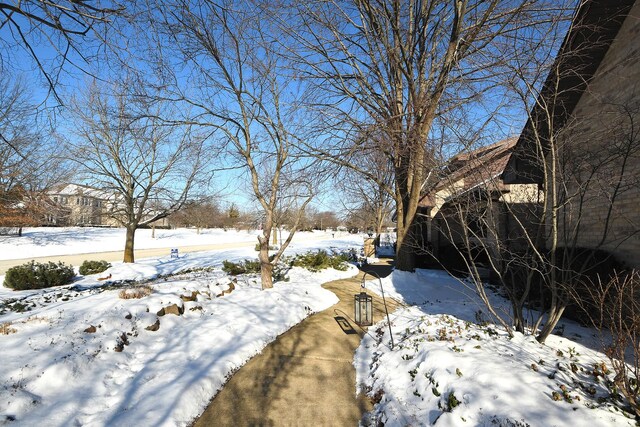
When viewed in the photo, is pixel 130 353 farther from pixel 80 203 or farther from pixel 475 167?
pixel 80 203

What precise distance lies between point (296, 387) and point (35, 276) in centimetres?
1257

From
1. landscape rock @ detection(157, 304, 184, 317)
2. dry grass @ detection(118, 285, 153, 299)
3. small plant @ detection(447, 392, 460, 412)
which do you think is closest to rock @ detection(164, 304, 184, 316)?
landscape rock @ detection(157, 304, 184, 317)

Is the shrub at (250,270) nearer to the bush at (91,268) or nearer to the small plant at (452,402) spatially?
the bush at (91,268)

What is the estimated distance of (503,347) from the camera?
441 cm

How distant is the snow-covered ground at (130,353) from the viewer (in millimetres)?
3441

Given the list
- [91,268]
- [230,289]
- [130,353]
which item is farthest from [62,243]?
[130,353]

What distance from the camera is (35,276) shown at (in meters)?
12.1

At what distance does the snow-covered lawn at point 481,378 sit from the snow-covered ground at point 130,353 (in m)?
2.07

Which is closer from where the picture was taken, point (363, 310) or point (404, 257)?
point (363, 310)

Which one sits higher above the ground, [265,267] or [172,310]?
[265,267]

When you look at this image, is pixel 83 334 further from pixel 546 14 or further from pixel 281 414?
pixel 546 14

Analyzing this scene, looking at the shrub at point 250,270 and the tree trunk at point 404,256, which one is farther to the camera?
the tree trunk at point 404,256

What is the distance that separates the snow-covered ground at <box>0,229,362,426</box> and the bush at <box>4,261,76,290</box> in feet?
17.5

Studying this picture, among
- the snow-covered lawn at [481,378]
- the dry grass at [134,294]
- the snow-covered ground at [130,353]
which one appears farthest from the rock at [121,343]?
the snow-covered lawn at [481,378]
